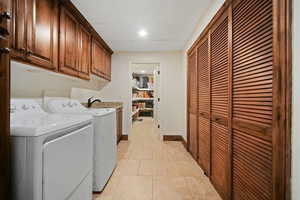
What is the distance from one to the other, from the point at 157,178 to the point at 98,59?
2.31 meters

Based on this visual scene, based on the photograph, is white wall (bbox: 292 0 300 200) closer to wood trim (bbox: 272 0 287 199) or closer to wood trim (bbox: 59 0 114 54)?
wood trim (bbox: 272 0 287 199)

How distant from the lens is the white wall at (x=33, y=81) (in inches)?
62.9

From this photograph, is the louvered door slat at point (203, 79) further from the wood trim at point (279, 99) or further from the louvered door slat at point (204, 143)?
the wood trim at point (279, 99)

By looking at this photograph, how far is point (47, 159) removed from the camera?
3.13 ft

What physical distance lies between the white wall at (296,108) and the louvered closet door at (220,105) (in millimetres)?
734

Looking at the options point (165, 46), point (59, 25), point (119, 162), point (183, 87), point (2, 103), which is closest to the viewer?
point (2, 103)

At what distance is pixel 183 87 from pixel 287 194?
10.3 ft

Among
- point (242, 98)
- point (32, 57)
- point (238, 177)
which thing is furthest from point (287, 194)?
point (32, 57)

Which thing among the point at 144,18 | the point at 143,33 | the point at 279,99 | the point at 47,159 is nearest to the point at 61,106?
the point at 47,159

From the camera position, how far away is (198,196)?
5.75 feet

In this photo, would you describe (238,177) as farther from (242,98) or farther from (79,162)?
(79,162)

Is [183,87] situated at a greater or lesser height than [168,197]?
greater

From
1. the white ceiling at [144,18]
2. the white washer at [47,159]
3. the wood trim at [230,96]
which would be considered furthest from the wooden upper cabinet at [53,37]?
the wood trim at [230,96]

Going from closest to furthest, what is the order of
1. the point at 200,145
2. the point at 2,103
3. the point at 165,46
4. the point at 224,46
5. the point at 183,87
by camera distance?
the point at 2,103 → the point at 224,46 → the point at 200,145 → the point at 165,46 → the point at 183,87
